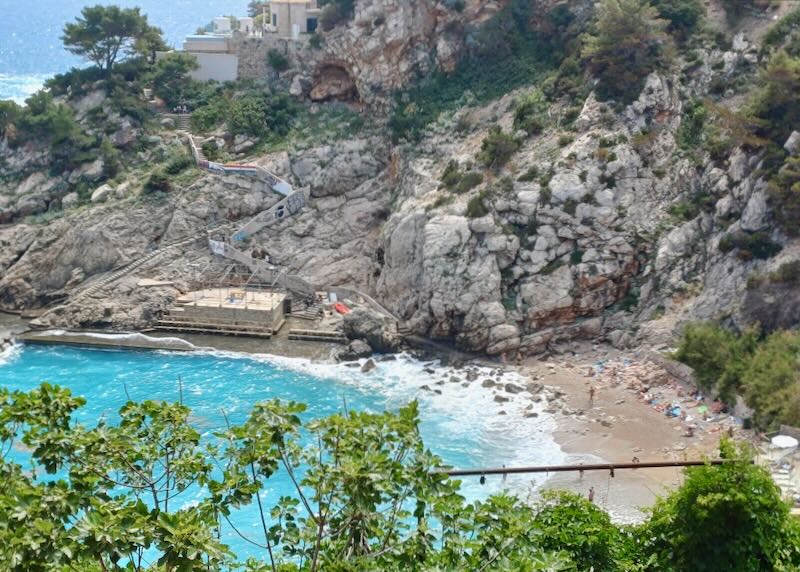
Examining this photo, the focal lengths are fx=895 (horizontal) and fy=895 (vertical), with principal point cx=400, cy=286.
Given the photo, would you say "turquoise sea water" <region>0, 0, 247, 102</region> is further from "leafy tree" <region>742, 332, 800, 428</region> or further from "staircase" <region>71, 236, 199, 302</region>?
"leafy tree" <region>742, 332, 800, 428</region>

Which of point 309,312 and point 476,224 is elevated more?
point 476,224

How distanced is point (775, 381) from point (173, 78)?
1352 inches

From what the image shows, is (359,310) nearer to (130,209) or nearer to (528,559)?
(130,209)

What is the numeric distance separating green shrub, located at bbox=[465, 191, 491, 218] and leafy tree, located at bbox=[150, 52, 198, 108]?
19.2 metres

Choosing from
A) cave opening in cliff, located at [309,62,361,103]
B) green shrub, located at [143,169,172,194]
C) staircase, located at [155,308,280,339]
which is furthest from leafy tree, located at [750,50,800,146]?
green shrub, located at [143,169,172,194]

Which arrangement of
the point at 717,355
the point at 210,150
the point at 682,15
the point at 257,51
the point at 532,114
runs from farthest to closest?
the point at 257,51 < the point at 210,150 < the point at 682,15 < the point at 532,114 < the point at 717,355

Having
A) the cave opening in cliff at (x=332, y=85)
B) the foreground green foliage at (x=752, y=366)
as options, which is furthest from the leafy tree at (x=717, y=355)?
the cave opening in cliff at (x=332, y=85)

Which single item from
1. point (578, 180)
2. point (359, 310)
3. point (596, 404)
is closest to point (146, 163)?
point (359, 310)

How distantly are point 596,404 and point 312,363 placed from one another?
438 inches

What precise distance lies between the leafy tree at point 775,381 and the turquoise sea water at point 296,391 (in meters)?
5.99

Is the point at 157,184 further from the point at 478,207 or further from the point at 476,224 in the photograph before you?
the point at 476,224

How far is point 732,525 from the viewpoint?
39.4 ft

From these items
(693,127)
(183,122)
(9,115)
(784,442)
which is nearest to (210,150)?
(183,122)

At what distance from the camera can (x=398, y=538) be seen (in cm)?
873
